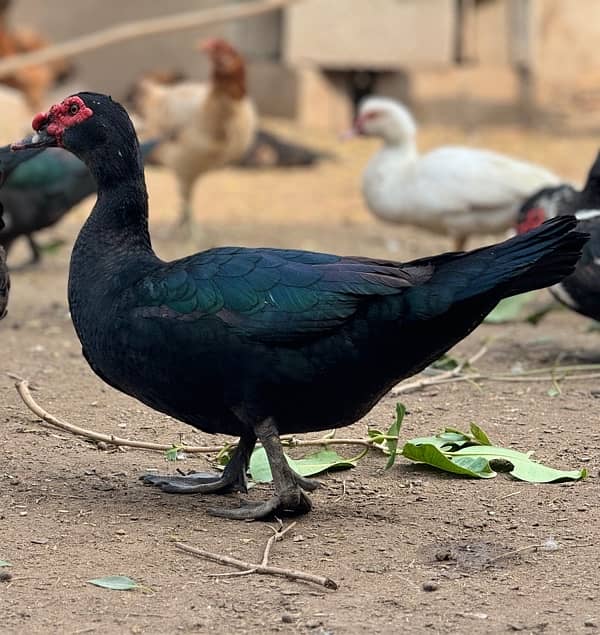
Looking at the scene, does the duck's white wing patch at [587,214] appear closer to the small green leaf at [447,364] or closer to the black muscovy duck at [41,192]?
the small green leaf at [447,364]

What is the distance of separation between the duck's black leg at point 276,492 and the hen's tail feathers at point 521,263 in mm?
642

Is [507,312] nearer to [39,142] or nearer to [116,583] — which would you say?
[39,142]

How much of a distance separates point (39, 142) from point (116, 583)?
1458mm

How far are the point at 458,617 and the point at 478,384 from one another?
2316mm

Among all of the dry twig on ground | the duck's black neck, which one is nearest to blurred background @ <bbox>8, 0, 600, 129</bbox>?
the duck's black neck

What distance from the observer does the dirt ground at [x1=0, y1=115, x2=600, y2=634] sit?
118 inches

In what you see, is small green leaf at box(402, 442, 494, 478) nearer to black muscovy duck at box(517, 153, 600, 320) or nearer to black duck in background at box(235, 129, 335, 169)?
black muscovy duck at box(517, 153, 600, 320)

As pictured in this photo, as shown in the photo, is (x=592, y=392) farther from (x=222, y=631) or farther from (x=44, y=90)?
(x=44, y=90)

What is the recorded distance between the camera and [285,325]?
350 cm

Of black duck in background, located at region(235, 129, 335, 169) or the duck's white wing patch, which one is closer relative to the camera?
the duck's white wing patch

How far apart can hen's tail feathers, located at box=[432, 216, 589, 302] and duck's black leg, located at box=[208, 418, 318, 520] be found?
2.11 feet

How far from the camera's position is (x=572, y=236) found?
11.3ft

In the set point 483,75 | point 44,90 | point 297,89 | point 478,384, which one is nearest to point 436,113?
point 483,75

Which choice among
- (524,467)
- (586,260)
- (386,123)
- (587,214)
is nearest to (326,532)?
(524,467)
